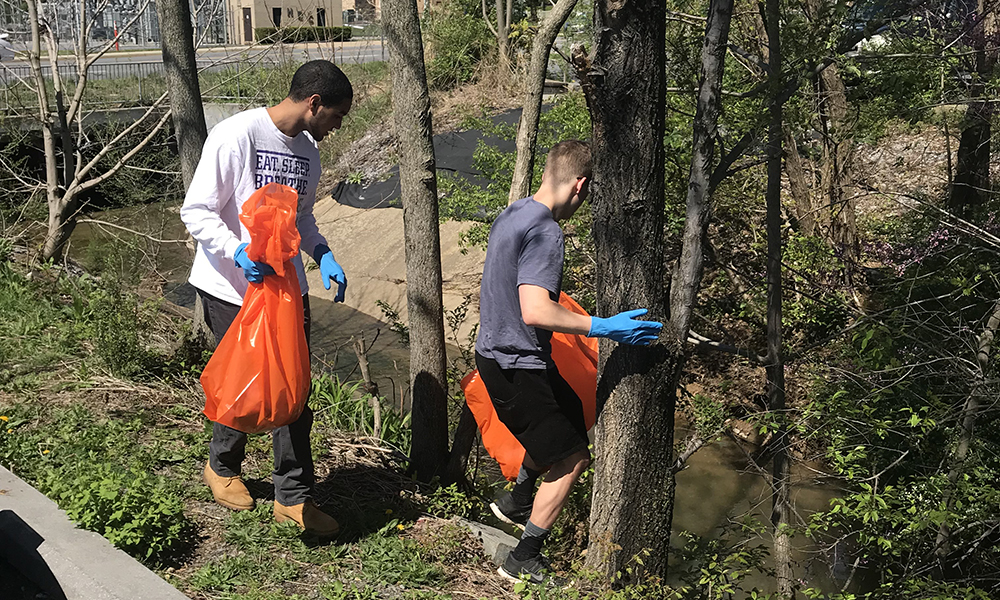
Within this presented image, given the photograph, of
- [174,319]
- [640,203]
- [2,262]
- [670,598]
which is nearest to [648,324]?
[640,203]

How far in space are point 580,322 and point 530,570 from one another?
1.17 metres

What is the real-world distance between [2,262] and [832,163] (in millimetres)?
7437

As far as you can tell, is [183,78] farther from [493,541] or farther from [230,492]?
[493,541]

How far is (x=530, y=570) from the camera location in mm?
3670

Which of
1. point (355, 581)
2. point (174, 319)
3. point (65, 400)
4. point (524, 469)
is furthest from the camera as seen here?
point (174, 319)

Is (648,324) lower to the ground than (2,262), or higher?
higher

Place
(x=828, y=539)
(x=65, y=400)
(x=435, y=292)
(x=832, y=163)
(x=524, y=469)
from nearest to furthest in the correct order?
(x=524, y=469)
(x=435, y=292)
(x=65, y=400)
(x=828, y=539)
(x=832, y=163)

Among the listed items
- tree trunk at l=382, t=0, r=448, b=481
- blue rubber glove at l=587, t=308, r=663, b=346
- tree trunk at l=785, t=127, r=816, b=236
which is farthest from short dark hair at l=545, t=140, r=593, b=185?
tree trunk at l=785, t=127, r=816, b=236

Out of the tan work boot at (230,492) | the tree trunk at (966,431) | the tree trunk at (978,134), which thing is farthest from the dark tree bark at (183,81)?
the tree trunk at (978,134)

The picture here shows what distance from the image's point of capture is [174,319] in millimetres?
7234

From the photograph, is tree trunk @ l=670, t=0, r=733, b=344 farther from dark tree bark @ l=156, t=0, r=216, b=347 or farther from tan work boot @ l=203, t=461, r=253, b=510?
dark tree bark @ l=156, t=0, r=216, b=347

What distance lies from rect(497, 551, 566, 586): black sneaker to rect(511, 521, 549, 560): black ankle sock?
0.06 ft

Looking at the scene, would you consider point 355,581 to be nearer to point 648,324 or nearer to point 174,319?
point 648,324

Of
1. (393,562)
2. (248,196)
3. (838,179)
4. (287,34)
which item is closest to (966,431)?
(393,562)
